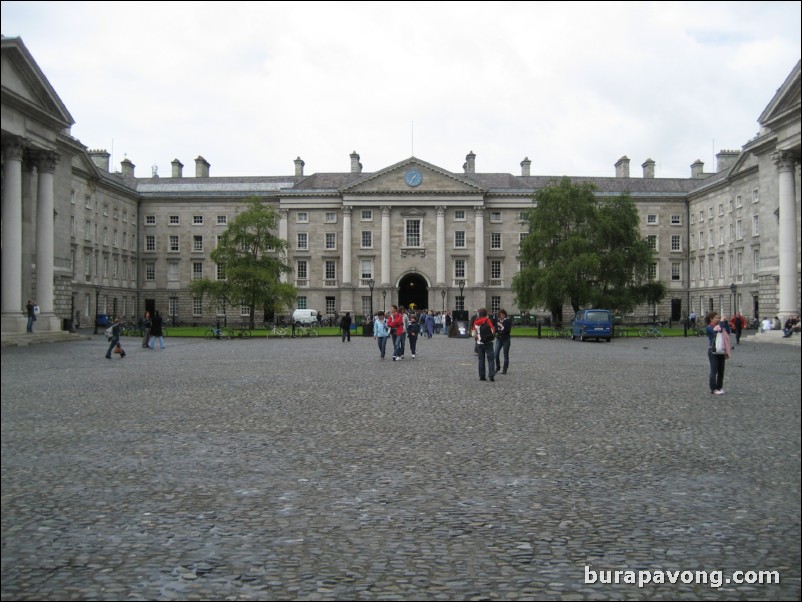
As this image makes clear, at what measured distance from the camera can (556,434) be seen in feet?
34.3

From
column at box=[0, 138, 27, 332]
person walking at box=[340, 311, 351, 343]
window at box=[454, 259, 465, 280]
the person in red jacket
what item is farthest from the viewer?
window at box=[454, 259, 465, 280]

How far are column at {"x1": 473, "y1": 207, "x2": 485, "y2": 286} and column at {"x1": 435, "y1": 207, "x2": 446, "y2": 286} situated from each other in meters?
3.55

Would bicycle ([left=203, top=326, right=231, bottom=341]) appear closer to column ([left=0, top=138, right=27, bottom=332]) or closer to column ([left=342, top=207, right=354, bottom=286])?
column ([left=342, top=207, right=354, bottom=286])

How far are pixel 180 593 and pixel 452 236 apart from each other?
80.5 metres

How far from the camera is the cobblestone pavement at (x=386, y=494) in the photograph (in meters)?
3.92

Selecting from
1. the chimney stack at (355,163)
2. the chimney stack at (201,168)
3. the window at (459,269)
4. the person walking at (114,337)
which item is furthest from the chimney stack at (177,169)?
the person walking at (114,337)

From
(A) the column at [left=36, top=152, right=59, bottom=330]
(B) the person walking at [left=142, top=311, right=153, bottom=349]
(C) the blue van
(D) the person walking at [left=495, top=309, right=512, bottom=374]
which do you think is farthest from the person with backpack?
(C) the blue van

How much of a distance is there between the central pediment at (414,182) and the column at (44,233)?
77.5 m

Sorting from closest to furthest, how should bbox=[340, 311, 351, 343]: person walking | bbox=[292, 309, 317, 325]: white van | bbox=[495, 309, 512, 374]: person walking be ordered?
bbox=[495, 309, 512, 374]: person walking, bbox=[340, 311, 351, 343]: person walking, bbox=[292, 309, 317, 325]: white van

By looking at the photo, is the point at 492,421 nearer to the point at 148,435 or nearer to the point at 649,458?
the point at 649,458

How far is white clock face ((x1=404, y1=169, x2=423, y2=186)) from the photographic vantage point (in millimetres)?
82812

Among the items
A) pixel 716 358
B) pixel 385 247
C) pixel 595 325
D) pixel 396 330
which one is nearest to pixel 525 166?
pixel 385 247

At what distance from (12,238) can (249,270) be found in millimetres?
54097

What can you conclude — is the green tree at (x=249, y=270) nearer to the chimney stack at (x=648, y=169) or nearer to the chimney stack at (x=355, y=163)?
the chimney stack at (x=355, y=163)
